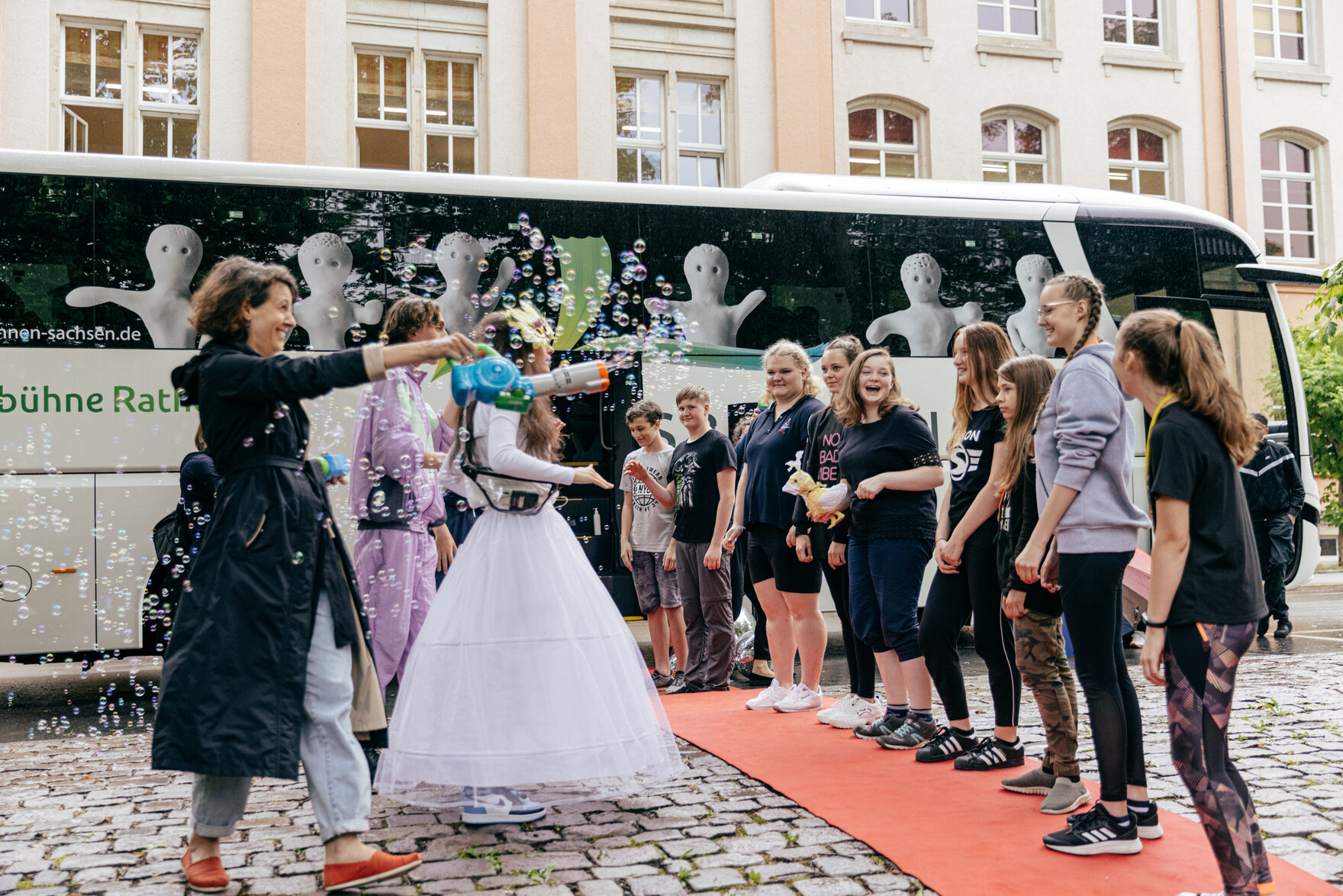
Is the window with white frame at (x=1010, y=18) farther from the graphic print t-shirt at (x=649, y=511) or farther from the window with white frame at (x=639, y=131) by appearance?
the graphic print t-shirt at (x=649, y=511)

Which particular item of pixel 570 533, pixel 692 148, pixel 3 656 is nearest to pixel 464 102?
pixel 692 148

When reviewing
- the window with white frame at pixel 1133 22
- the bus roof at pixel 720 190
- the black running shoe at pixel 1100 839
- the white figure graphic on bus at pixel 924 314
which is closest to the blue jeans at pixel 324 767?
the black running shoe at pixel 1100 839

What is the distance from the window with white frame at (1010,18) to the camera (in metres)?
20.2

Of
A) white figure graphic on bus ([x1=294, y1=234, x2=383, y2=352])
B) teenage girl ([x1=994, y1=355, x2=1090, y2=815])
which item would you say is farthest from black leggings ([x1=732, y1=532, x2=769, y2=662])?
teenage girl ([x1=994, y1=355, x2=1090, y2=815])

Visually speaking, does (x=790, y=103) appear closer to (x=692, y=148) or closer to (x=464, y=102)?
(x=692, y=148)

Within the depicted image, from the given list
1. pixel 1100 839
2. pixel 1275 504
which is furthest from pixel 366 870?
pixel 1275 504

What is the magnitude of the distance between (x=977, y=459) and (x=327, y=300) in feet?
16.7

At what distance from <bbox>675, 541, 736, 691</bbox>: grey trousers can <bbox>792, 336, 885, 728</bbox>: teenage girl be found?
42.6 inches

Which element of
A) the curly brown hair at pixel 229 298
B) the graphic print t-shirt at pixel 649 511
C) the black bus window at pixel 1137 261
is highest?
the black bus window at pixel 1137 261

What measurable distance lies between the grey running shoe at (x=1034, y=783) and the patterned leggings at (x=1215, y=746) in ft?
4.46

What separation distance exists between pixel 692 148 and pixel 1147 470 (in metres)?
15.6

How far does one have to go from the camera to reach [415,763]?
3.86 m

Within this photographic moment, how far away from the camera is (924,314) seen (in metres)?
9.53

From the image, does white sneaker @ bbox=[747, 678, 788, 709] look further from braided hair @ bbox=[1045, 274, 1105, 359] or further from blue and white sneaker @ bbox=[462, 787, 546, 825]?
braided hair @ bbox=[1045, 274, 1105, 359]
